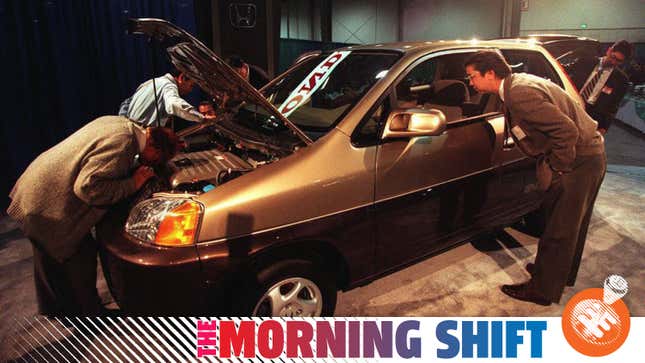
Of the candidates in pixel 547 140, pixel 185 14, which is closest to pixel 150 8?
pixel 185 14

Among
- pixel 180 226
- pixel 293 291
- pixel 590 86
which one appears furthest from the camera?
pixel 590 86

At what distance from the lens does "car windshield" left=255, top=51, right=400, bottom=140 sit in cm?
302

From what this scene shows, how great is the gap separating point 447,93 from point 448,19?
73.3 ft

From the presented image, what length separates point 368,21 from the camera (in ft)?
79.9

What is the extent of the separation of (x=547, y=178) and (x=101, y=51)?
16.8 feet

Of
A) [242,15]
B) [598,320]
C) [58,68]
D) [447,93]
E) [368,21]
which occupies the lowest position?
[598,320]

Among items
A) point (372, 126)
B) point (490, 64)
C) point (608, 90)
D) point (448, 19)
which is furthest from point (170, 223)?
point (448, 19)

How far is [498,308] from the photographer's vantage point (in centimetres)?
318

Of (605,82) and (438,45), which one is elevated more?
(438,45)

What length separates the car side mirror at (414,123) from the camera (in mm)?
2537

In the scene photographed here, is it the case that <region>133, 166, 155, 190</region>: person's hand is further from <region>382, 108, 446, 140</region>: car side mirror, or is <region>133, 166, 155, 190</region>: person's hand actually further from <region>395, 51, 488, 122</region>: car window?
<region>395, 51, 488, 122</region>: car window

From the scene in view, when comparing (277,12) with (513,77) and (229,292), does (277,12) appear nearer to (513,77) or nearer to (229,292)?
(513,77)

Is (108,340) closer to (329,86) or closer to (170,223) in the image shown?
(170,223)

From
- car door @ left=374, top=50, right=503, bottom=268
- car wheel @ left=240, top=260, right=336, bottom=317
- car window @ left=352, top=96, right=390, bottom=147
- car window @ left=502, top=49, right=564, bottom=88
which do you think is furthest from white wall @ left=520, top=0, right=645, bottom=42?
car wheel @ left=240, top=260, right=336, bottom=317
